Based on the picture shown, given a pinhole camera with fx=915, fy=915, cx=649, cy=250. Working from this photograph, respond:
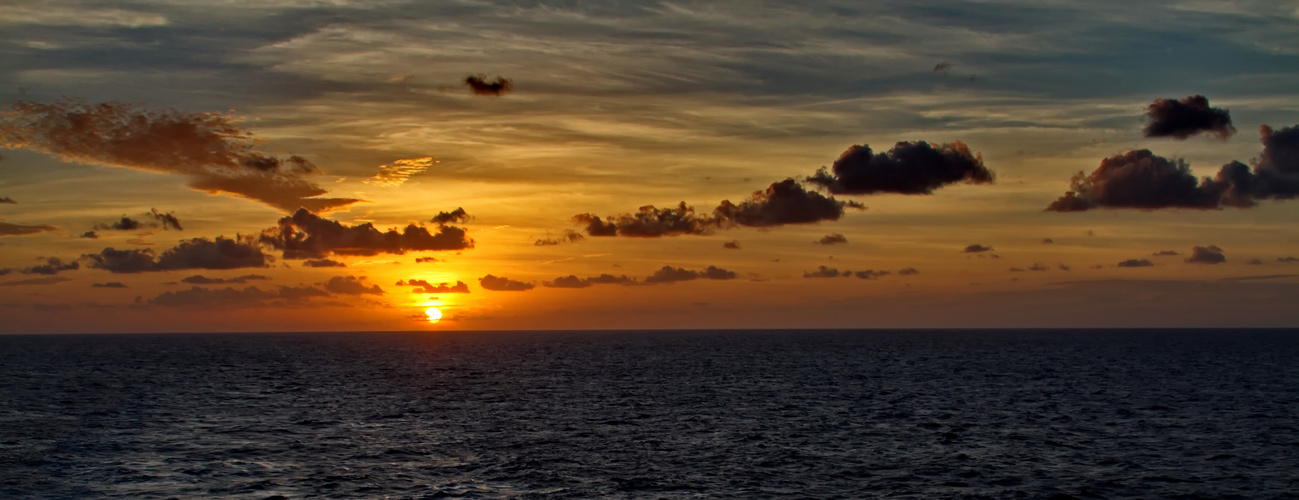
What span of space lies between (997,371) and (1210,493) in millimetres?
98404

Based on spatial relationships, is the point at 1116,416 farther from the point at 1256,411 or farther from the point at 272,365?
the point at 272,365

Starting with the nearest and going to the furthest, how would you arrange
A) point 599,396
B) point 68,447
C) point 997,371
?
point 68,447
point 599,396
point 997,371

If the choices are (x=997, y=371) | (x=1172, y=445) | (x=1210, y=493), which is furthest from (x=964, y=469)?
(x=997, y=371)

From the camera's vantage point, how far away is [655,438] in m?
66.9

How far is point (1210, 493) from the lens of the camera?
49188 mm

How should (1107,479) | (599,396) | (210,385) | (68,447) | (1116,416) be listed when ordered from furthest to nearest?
(210,385)
(599,396)
(1116,416)
(68,447)
(1107,479)

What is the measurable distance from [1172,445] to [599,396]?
5546 cm

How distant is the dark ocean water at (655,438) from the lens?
50438 mm

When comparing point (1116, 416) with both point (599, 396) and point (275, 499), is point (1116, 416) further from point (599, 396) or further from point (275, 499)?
point (275, 499)

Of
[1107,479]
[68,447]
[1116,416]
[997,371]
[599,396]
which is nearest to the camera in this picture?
[1107,479]

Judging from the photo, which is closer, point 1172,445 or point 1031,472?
point 1031,472

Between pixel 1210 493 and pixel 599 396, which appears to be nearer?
pixel 1210 493

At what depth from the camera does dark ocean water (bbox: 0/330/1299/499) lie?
165 feet

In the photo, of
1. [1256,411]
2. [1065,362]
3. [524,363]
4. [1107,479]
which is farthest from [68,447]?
[1065,362]
